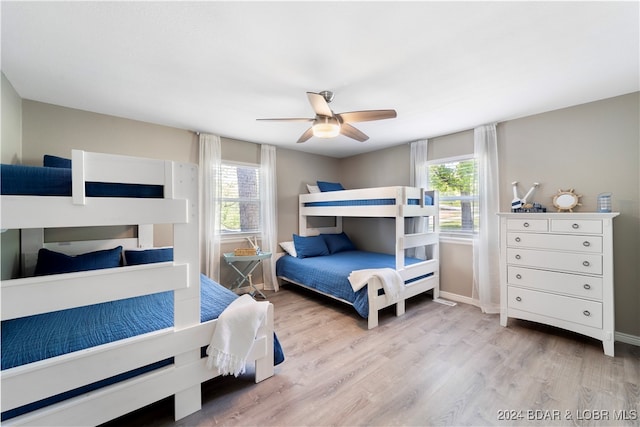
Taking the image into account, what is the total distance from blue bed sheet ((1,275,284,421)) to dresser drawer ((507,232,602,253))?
8.33 feet

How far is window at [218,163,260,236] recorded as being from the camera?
11.9 ft

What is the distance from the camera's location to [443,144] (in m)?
3.54

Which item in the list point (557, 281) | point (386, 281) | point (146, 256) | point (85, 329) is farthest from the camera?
point (386, 281)

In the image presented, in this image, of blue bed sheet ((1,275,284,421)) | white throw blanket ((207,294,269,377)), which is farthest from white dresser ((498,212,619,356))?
white throw blanket ((207,294,269,377))

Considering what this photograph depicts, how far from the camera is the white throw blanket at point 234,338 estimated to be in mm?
1489

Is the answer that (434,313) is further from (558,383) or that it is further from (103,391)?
(103,391)

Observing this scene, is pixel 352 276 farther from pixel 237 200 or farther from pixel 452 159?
pixel 452 159

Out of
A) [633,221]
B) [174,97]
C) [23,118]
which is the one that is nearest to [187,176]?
[174,97]

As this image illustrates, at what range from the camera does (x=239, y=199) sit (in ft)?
12.3

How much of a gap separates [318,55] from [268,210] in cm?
252

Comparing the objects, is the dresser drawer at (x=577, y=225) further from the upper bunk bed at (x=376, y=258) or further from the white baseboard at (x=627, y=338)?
the upper bunk bed at (x=376, y=258)

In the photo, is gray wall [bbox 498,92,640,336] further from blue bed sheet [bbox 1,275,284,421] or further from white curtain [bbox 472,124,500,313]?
blue bed sheet [bbox 1,275,284,421]

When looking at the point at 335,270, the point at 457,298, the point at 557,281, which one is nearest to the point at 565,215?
the point at 557,281

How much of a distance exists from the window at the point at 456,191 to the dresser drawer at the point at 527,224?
0.58m
